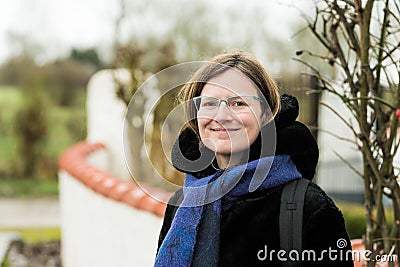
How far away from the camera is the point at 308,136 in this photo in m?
2.06

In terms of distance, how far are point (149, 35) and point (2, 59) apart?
815 cm

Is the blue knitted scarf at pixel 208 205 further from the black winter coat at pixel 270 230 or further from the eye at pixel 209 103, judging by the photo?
the eye at pixel 209 103

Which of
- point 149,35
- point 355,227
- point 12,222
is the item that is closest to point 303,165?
point 355,227

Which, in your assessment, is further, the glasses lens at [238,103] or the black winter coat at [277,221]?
the glasses lens at [238,103]

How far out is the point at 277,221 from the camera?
6.49 feet

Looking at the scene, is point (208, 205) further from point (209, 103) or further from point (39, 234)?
point (39, 234)

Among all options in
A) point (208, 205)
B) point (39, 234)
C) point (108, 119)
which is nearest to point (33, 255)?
point (39, 234)

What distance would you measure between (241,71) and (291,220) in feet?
1.30

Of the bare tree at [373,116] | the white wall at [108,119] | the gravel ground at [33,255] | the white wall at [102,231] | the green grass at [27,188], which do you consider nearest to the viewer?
the bare tree at [373,116]

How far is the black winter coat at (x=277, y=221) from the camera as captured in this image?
75.9 inches

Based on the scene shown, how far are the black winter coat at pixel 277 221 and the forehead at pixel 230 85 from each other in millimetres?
105

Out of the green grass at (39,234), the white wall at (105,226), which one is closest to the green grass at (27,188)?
the green grass at (39,234)

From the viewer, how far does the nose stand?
2.02 metres

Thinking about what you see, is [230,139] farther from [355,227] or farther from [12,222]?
[12,222]
